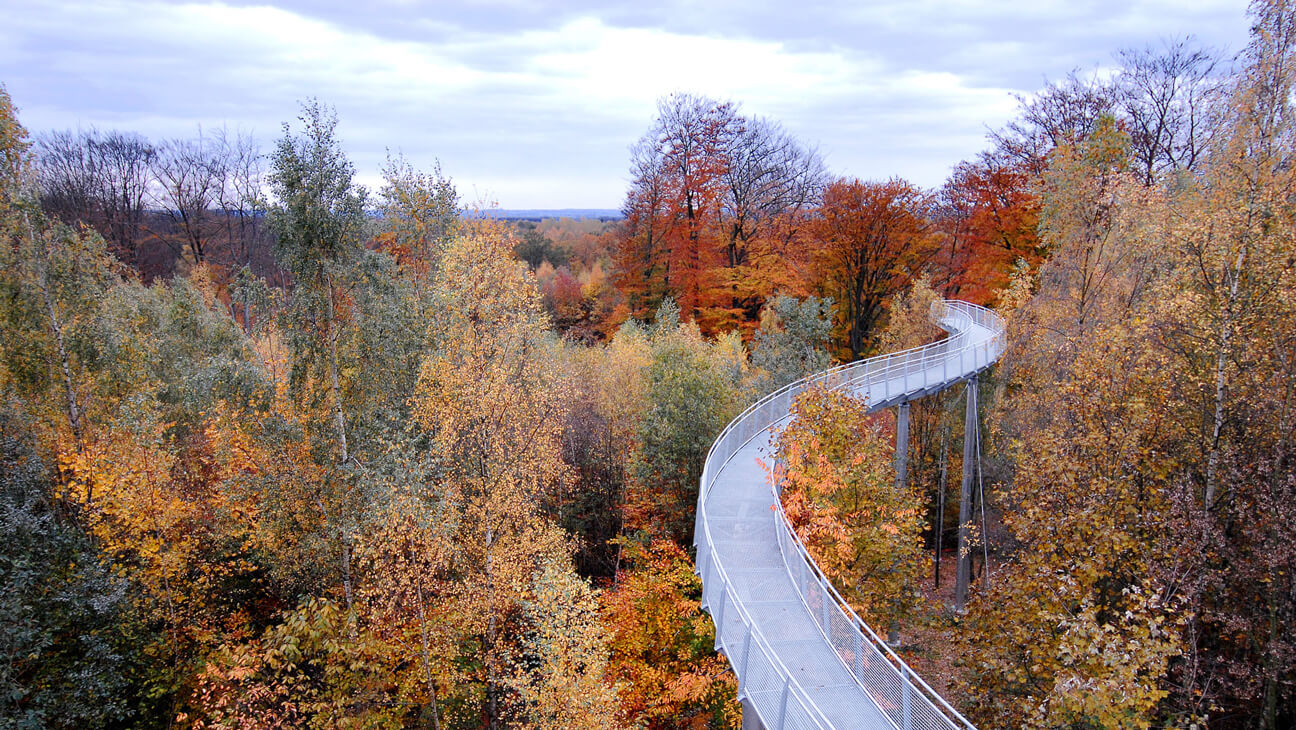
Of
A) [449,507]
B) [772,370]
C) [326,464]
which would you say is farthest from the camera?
[772,370]

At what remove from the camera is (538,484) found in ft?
66.5

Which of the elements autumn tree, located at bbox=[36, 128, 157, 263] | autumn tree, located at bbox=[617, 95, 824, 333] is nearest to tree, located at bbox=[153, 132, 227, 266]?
autumn tree, located at bbox=[36, 128, 157, 263]

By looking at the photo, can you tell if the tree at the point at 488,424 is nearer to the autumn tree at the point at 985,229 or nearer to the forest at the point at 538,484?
the forest at the point at 538,484

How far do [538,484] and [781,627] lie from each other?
10188mm

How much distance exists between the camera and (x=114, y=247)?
135 ft

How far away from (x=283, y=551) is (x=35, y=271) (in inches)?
478

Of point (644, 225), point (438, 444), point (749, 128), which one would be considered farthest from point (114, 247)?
point (749, 128)

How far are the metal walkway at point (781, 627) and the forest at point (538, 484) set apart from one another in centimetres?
144

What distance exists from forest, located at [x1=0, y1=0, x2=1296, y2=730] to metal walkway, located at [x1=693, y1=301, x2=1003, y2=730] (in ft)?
4.73

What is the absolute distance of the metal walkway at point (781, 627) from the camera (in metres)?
10.0

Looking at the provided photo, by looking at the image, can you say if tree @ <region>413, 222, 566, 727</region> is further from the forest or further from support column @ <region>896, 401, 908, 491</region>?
support column @ <region>896, 401, 908, 491</region>

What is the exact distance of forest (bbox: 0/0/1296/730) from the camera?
41.2 feet

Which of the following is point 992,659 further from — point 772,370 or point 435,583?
point 772,370

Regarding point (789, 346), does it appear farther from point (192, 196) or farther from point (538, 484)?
point (192, 196)
